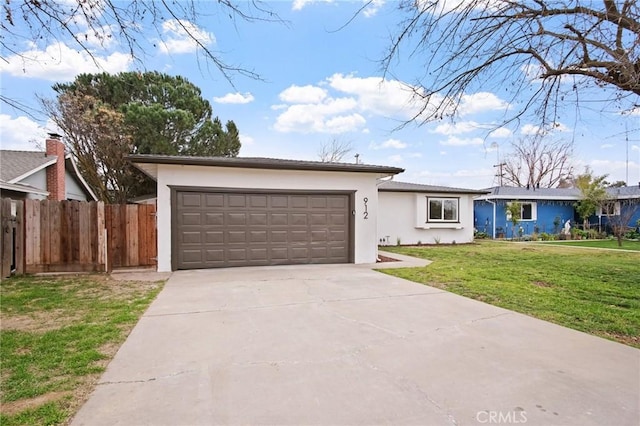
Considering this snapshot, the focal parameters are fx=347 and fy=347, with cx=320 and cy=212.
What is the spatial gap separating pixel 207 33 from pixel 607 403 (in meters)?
4.53

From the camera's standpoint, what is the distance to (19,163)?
12258mm

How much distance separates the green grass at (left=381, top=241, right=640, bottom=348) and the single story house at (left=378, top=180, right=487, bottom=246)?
176 inches

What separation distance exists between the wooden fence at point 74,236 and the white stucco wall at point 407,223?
993 cm

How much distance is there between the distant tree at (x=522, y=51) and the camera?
13.4ft

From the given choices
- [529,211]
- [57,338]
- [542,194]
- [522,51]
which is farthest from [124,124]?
[542,194]

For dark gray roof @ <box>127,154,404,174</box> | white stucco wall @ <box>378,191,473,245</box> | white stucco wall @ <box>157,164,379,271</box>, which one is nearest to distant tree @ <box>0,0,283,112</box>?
dark gray roof @ <box>127,154,404,174</box>

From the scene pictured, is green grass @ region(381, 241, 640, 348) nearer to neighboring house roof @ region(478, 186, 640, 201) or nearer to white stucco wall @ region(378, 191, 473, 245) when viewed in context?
white stucco wall @ region(378, 191, 473, 245)

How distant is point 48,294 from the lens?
610 centimetres

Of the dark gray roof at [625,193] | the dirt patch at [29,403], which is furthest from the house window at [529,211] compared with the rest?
the dirt patch at [29,403]

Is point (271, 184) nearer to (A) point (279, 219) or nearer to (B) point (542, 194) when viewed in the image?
(A) point (279, 219)

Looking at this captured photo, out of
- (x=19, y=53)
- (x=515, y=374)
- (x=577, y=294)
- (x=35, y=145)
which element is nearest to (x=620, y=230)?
(x=577, y=294)

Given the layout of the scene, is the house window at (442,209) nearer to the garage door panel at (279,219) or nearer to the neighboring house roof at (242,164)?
the neighboring house roof at (242,164)

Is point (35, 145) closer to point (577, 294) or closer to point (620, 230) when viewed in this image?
point (577, 294)

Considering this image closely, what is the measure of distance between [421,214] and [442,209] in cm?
122
